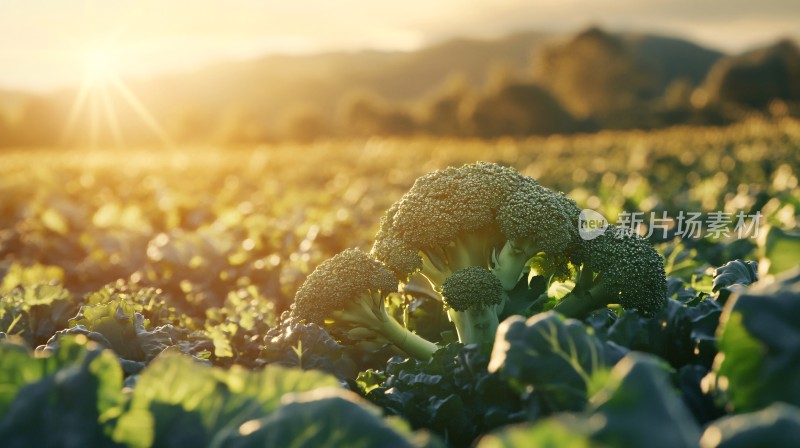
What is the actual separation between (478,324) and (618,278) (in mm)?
Answer: 694

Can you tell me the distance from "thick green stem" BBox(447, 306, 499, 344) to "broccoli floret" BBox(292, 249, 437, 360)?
0.19m

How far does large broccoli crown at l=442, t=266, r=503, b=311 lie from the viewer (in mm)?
3328

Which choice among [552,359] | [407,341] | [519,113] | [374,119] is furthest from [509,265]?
[374,119]

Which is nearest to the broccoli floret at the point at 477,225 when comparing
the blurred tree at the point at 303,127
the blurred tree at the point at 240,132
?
the blurred tree at the point at 240,132

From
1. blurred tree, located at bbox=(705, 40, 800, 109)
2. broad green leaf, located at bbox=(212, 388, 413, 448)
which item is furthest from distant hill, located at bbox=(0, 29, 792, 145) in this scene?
broad green leaf, located at bbox=(212, 388, 413, 448)

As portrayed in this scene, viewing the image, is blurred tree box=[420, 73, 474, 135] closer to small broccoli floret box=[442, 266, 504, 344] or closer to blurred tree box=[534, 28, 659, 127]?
blurred tree box=[534, 28, 659, 127]

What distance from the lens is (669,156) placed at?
17.2m

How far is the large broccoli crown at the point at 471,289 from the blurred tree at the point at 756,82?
9237 cm

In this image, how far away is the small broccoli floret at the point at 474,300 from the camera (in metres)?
3.33

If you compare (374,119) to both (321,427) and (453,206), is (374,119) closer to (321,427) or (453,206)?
(453,206)

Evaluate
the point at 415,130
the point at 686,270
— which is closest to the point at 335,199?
the point at 686,270

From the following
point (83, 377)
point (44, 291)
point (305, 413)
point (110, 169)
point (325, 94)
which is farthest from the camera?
point (325, 94)

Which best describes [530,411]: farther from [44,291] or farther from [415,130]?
[415,130]

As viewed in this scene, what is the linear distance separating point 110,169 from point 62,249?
1057 centimetres
